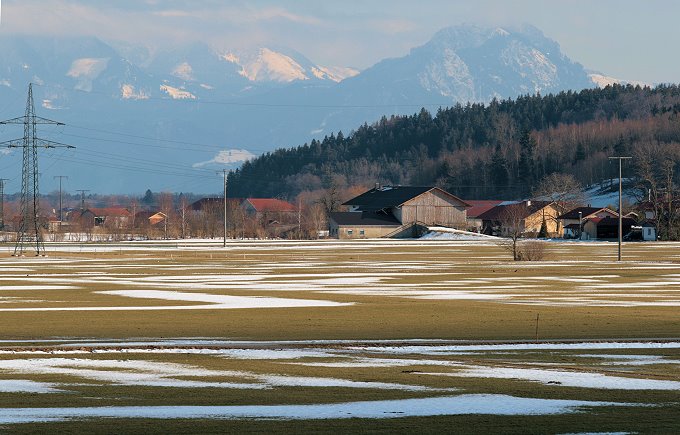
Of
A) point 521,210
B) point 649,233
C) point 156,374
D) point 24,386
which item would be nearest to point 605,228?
point 649,233

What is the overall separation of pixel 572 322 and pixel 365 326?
6.74 meters

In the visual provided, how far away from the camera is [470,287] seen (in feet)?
182

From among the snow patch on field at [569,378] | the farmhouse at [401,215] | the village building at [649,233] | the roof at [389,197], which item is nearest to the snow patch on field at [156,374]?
the snow patch on field at [569,378]

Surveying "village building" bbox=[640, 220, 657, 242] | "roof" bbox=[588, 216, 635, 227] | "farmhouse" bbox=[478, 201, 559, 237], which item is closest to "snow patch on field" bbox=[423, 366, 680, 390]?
"village building" bbox=[640, 220, 657, 242]

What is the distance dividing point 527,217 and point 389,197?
73.5 feet

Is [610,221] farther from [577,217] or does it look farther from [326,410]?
[326,410]

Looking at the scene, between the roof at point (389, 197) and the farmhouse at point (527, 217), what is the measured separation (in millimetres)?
6747

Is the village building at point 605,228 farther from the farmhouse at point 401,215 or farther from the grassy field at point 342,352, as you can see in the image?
the grassy field at point 342,352

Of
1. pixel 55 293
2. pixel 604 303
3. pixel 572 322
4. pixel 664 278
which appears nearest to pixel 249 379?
pixel 572 322

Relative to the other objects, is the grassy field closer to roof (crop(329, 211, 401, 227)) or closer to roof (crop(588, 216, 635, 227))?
roof (crop(588, 216, 635, 227))

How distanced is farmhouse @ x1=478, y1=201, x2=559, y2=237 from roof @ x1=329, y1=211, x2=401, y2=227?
1668cm

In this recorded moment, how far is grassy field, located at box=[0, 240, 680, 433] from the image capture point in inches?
709

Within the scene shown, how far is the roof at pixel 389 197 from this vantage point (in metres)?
182

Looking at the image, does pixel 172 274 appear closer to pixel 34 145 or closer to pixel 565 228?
pixel 34 145
